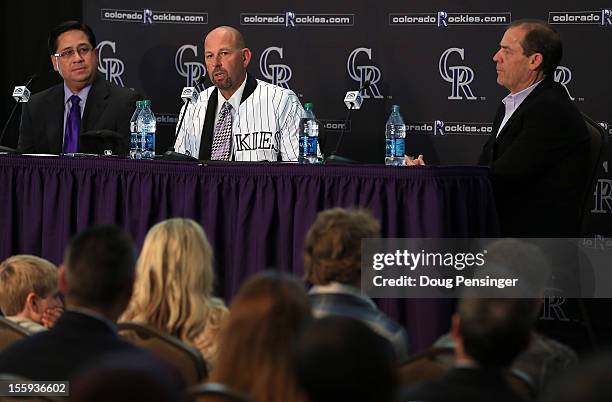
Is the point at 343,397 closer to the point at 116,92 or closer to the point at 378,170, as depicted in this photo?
the point at 378,170

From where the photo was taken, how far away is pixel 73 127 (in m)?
6.20

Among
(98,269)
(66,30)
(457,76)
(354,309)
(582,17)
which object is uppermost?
(582,17)

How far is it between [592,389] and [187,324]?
203cm

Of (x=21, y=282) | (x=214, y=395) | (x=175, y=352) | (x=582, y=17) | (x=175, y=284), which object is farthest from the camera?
(x=582, y=17)

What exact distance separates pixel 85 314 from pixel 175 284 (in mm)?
680

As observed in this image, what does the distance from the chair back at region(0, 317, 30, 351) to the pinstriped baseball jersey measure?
2.94m

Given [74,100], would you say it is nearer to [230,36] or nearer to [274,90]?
[230,36]

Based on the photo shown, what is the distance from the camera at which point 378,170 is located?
4793 millimetres

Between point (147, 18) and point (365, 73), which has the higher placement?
point (147, 18)

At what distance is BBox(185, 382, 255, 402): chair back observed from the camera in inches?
82.7

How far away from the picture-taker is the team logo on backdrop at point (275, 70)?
23.1ft

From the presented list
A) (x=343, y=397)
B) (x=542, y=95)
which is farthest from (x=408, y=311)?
(x=343, y=397)

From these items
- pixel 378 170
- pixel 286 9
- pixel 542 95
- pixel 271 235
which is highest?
pixel 286 9

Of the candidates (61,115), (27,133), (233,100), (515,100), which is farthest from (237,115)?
(515,100)
